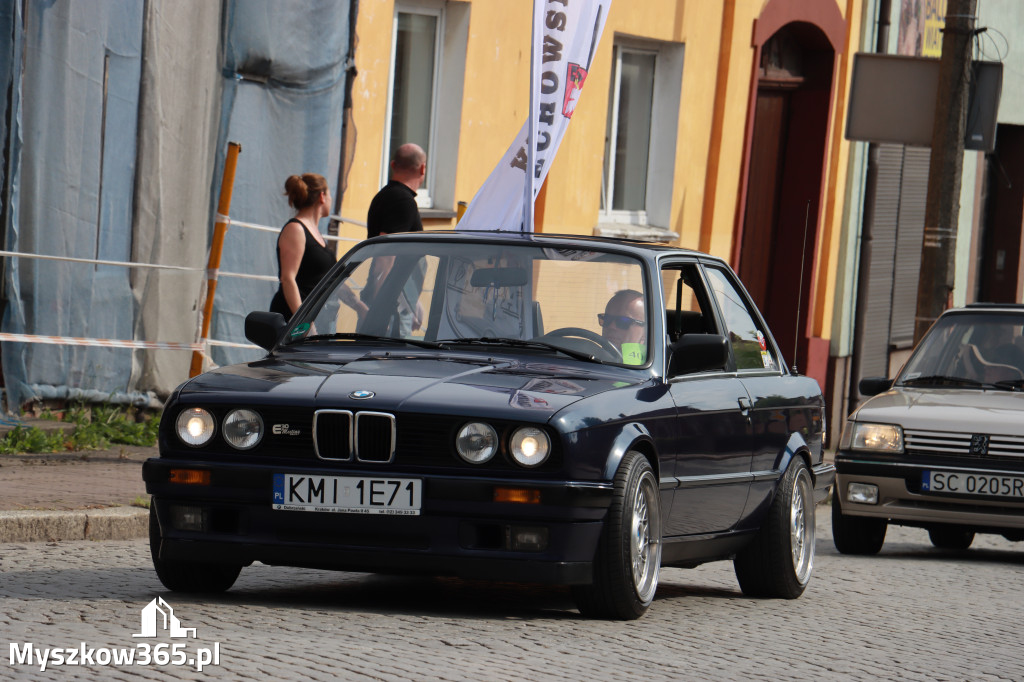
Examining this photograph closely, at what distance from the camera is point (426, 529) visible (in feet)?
23.3

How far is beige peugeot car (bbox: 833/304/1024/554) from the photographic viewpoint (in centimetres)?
1184

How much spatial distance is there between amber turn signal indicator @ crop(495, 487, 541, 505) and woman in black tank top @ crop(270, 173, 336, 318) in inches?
197

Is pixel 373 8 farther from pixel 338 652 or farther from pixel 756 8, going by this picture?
pixel 338 652

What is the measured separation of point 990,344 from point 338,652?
7838 millimetres

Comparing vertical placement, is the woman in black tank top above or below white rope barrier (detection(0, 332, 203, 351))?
above

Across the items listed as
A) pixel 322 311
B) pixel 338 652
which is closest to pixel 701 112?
pixel 322 311

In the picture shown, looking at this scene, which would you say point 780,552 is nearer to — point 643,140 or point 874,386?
point 874,386

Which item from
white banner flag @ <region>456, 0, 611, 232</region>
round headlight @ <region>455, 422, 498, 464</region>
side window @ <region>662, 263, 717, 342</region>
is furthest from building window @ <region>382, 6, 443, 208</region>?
round headlight @ <region>455, 422, 498, 464</region>

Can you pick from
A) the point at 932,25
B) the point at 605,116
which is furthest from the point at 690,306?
the point at 932,25

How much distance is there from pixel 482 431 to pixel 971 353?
6.86 m

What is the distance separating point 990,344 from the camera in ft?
43.2

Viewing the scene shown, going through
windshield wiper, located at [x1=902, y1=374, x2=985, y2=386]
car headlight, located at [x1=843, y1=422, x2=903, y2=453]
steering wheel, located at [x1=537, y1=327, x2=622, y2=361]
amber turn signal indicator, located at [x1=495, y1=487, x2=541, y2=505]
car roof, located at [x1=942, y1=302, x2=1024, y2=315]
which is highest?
car roof, located at [x1=942, y1=302, x2=1024, y2=315]

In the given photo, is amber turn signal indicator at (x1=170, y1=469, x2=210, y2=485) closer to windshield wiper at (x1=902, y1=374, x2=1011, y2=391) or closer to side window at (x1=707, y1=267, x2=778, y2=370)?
side window at (x1=707, y1=267, x2=778, y2=370)

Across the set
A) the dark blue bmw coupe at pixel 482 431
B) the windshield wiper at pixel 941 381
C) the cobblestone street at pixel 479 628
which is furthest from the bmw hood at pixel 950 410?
the dark blue bmw coupe at pixel 482 431
